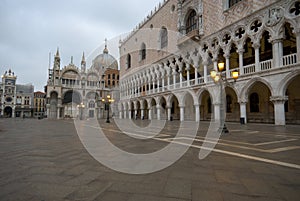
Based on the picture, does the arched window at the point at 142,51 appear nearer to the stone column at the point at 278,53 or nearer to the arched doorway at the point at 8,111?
the stone column at the point at 278,53

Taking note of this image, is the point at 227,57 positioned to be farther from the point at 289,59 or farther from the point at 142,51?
the point at 142,51

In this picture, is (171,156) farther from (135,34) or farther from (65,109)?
(65,109)

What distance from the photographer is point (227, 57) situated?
17922mm

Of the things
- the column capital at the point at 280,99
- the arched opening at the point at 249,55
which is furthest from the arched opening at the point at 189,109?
the column capital at the point at 280,99

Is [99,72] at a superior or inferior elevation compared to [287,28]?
superior

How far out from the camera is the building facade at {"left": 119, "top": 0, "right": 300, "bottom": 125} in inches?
548

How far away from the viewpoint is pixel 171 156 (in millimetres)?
4406

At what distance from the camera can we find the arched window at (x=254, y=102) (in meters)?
19.0

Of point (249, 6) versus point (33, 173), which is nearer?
point (33, 173)

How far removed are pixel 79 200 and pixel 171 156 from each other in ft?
8.79

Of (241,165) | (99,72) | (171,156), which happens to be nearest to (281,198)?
(241,165)

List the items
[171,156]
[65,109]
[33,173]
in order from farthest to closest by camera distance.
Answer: [65,109]
[171,156]
[33,173]

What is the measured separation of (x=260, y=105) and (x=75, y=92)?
167 feet

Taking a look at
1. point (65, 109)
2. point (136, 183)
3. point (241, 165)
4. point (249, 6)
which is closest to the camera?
point (136, 183)
